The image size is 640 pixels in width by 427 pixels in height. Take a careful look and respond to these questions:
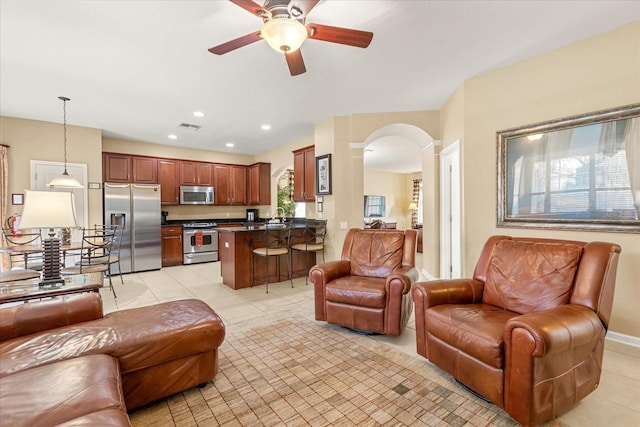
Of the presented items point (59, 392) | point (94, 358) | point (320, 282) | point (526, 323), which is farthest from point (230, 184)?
point (526, 323)

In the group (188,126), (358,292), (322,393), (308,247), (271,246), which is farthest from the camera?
(188,126)

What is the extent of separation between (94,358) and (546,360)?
2.28 m

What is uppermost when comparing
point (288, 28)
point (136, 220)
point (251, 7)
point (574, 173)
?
point (251, 7)

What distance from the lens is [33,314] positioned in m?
1.71

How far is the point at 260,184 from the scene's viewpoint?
23.4 ft

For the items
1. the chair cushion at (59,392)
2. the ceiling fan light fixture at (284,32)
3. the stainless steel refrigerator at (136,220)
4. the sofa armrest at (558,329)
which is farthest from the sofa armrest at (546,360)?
the stainless steel refrigerator at (136,220)

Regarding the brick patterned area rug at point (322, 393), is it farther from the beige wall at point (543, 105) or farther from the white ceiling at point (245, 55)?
the white ceiling at point (245, 55)

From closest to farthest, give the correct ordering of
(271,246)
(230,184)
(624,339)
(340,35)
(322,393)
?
(322,393), (340,35), (624,339), (271,246), (230,184)

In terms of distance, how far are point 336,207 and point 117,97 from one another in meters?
3.40

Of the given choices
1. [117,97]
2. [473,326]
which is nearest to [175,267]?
[117,97]

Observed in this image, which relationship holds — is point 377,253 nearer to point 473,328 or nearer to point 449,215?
point 473,328

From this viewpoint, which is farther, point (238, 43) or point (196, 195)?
point (196, 195)

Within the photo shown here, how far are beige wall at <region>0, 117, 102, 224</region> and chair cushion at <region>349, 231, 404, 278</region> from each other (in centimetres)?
489

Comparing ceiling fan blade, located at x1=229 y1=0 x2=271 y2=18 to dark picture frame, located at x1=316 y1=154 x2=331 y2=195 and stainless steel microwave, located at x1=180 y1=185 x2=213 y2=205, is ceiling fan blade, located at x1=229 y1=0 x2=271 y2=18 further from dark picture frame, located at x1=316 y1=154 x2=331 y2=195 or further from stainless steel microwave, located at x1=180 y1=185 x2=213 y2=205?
stainless steel microwave, located at x1=180 y1=185 x2=213 y2=205
